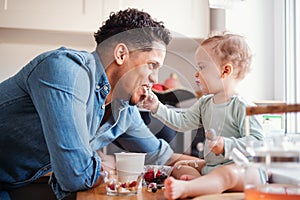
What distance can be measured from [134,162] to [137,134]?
0.26 metres

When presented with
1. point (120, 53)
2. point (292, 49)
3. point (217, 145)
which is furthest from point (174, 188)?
point (292, 49)

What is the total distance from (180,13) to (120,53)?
1.33 metres

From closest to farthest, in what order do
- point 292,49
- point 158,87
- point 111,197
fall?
point 111,197 < point 158,87 < point 292,49

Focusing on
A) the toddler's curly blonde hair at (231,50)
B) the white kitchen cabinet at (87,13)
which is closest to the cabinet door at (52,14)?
the white kitchen cabinet at (87,13)

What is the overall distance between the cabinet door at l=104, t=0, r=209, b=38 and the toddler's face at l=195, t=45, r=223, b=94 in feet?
3.93

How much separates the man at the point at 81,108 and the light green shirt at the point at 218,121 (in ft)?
0.33

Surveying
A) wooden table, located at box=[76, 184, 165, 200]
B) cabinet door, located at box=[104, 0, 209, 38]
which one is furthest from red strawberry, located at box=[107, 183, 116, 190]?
cabinet door, located at box=[104, 0, 209, 38]

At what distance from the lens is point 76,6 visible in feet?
7.04

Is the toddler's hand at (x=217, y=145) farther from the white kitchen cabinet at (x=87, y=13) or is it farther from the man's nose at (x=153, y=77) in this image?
the white kitchen cabinet at (x=87, y=13)

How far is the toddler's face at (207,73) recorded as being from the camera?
961mm

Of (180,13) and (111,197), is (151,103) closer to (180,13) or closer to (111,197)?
(111,197)

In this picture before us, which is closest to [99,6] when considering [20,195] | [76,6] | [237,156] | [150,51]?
[76,6]

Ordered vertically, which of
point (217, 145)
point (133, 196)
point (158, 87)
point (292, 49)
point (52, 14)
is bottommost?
point (133, 196)

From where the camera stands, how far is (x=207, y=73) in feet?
3.17
